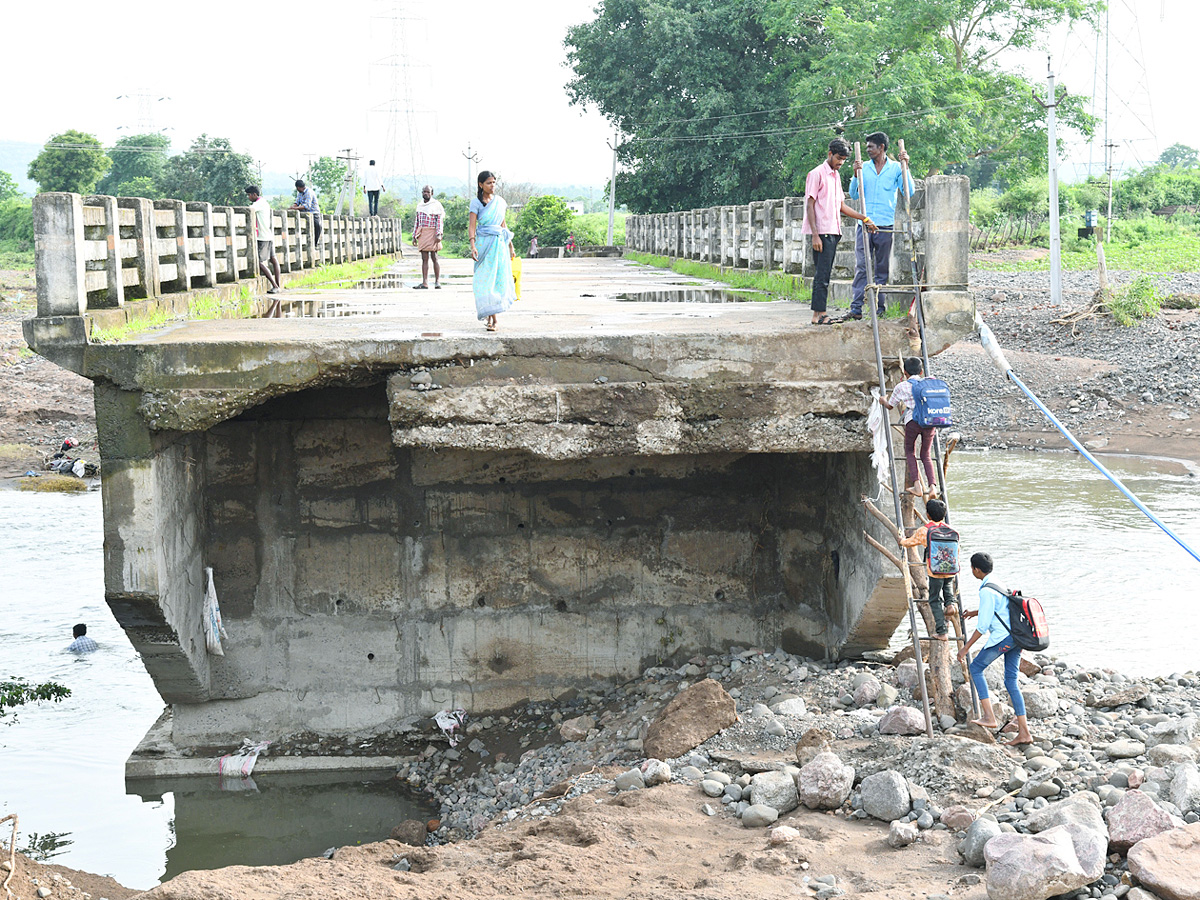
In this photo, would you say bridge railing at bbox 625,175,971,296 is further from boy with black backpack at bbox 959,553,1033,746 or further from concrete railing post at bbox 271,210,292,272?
concrete railing post at bbox 271,210,292,272

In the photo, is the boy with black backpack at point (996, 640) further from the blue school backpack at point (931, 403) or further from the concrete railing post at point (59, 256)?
the concrete railing post at point (59, 256)

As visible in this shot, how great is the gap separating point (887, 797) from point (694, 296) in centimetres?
891

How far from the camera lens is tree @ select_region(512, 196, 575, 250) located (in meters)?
51.0

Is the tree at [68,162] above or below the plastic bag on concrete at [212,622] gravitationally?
above

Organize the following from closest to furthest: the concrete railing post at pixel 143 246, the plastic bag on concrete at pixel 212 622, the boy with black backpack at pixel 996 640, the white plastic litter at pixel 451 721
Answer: the boy with black backpack at pixel 996 640
the concrete railing post at pixel 143 246
the plastic bag on concrete at pixel 212 622
the white plastic litter at pixel 451 721

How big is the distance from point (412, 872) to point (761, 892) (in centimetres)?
227

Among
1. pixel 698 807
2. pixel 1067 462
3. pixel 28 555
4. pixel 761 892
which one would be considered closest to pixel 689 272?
pixel 1067 462

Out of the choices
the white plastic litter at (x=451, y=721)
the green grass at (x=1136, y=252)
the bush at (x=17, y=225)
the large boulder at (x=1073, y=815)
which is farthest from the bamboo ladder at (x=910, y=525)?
the bush at (x=17, y=225)

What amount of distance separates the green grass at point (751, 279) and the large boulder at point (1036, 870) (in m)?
8.01

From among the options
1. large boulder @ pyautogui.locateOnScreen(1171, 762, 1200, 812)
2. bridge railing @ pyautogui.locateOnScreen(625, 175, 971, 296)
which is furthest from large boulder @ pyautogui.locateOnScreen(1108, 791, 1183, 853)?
bridge railing @ pyautogui.locateOnScreen(625, 175, 971, 296)

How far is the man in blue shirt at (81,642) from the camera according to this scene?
13273 mm

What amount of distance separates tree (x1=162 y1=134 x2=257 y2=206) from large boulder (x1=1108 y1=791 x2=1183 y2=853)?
4998 centimetres

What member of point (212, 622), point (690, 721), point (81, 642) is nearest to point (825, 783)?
point (690, 721)

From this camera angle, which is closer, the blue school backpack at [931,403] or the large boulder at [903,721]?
the large boulder at [903,721]
